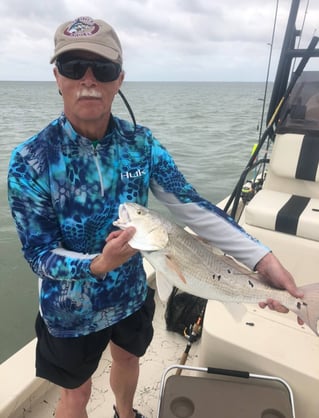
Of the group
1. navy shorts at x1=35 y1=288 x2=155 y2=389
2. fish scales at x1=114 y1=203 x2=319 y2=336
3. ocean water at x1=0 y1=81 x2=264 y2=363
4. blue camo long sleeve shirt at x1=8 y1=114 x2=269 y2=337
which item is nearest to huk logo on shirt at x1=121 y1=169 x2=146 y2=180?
blue camo long sleeve shirt at x1=8 y1=114 x2=269 y2=337

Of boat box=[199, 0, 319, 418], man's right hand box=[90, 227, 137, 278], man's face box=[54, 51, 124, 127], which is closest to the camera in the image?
man's right hand box=[90, 227, 137, 278]

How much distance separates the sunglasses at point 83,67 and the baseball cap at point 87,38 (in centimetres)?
4

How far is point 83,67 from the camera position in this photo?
1.62 meters

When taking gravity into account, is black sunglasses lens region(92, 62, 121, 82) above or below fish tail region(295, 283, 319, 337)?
above

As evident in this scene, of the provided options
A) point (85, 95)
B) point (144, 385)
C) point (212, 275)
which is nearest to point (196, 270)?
point (212, 275)

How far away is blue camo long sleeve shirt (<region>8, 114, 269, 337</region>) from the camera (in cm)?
161

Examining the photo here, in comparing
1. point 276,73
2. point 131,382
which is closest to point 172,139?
point 276,73

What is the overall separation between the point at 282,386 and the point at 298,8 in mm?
3682

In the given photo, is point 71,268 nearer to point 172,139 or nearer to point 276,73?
point 276,73

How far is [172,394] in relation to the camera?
2.11m

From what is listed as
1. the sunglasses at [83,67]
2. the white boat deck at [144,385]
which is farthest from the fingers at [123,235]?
the white boat deck at [144,385]

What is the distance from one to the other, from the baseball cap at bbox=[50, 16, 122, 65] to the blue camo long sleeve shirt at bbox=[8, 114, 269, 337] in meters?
0.32

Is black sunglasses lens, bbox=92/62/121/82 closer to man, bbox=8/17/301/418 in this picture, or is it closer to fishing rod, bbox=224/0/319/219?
man, bbox=8/17/301/418

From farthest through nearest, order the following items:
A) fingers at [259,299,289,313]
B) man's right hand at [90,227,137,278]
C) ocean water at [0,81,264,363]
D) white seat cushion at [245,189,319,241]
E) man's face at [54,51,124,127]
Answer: ocean water at [0,81,264,363]
white seat cushion at [245,189,319,241]
fingers at [259,299,289,313]
man's face at [54,51,124,127]
man's right hand at [90,227,137,278]
